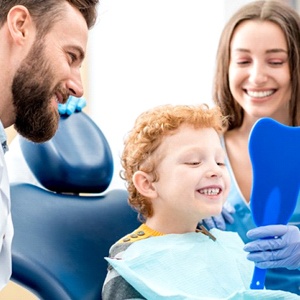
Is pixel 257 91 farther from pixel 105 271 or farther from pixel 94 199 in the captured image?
pixel 105 271

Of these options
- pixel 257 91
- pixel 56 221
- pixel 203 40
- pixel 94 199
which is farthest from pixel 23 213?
pixel 203 40

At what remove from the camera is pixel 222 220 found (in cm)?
210

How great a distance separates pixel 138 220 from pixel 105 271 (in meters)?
0.19

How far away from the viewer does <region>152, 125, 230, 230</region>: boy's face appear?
1703 millimetres

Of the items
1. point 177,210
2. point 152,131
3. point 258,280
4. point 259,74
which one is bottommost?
point 258,280

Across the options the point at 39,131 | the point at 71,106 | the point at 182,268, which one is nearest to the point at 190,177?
the point at 182,268

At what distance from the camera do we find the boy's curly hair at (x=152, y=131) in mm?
1739

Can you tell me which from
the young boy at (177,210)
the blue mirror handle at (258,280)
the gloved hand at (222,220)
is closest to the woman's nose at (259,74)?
the gloved hand at (222,220)

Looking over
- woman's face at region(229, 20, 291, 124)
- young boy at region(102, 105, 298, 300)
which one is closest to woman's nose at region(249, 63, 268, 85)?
woman's face at region(229, 20, 291, 124)

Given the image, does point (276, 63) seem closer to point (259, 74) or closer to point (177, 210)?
point (259, 74)

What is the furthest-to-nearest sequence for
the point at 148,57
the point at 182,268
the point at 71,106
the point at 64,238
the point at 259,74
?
the point at 148,57 → the point at 259,74 → the point at 71,106 → the point at 64,238 → the point at 182,268

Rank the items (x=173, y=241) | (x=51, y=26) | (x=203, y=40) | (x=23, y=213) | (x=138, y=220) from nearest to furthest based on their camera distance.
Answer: (x=51, y=26), (x=173, y=241), (x=23, y=213), (x=138, y=220), (x=203, y=40)

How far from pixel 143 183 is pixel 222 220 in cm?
41

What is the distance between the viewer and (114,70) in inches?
125
